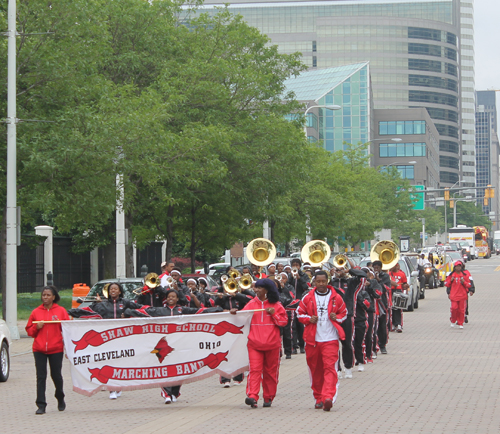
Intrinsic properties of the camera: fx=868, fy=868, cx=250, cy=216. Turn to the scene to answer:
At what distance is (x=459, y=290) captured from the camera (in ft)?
70.8

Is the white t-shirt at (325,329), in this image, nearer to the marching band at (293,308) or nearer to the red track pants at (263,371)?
the marching band at (293,308)

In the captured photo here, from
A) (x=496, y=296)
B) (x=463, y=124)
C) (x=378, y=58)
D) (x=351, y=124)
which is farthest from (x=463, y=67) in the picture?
(x=496, y=296)

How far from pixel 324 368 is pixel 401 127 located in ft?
394

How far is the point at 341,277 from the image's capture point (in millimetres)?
12633

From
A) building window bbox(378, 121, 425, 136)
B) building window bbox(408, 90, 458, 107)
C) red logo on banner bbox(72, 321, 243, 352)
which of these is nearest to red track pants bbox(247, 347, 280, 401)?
red logo on banner bbox(72, 321, 243, 352)

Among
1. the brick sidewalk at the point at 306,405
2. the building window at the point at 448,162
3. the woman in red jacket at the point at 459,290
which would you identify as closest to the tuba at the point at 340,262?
the brick sidewalk at the point at 306,405

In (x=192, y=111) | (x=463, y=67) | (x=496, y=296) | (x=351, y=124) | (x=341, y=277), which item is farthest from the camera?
(x=463, y=67)

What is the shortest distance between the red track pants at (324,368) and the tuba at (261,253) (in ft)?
23.0

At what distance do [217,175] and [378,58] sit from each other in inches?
4835

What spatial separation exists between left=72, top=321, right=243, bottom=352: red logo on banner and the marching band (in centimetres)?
37

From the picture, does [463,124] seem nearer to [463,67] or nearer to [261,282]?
[463,67]

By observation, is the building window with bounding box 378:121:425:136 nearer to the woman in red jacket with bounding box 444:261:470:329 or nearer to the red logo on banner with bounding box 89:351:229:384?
the woman in red jacket with bounding box 444:261:470:329

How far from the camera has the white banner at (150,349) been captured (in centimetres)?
1064

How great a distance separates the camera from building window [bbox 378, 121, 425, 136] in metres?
126
